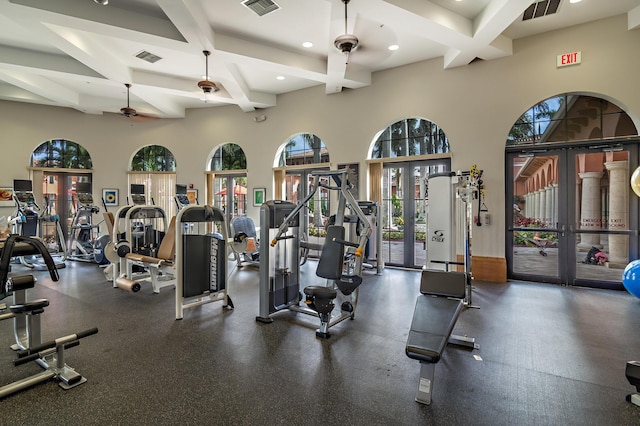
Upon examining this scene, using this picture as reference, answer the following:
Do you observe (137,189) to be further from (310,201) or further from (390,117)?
(390,117)

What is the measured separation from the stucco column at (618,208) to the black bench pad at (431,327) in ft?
14.4

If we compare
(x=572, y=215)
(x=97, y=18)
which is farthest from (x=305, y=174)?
(x=572, y=215)

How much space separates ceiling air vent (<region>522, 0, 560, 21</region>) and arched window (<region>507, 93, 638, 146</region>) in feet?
4.45

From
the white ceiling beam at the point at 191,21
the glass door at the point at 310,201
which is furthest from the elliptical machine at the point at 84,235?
the white ceiling beam at the point at 191,21

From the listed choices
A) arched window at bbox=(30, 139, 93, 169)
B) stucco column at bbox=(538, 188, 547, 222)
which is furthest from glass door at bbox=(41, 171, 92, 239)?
stucco column at bbox=(538, 188, 547, 222)

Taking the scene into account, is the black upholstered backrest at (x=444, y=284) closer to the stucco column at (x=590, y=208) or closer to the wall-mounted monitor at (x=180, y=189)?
the stucco column at (x=590, y=208)

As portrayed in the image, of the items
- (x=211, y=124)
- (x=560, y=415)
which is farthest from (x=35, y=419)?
(x=211, y=124)

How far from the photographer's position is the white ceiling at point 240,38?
457cm

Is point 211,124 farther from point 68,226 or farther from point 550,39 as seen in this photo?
point 550,39

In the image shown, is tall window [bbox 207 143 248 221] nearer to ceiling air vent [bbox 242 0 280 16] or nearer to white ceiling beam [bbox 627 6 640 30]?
ceiling air vent [bbox 242 0 280 16]

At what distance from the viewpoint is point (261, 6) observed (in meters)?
4.73

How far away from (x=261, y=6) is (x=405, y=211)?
4.70 metres

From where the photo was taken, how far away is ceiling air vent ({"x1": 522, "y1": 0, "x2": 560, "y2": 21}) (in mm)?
4742

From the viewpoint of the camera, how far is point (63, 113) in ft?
30.1
